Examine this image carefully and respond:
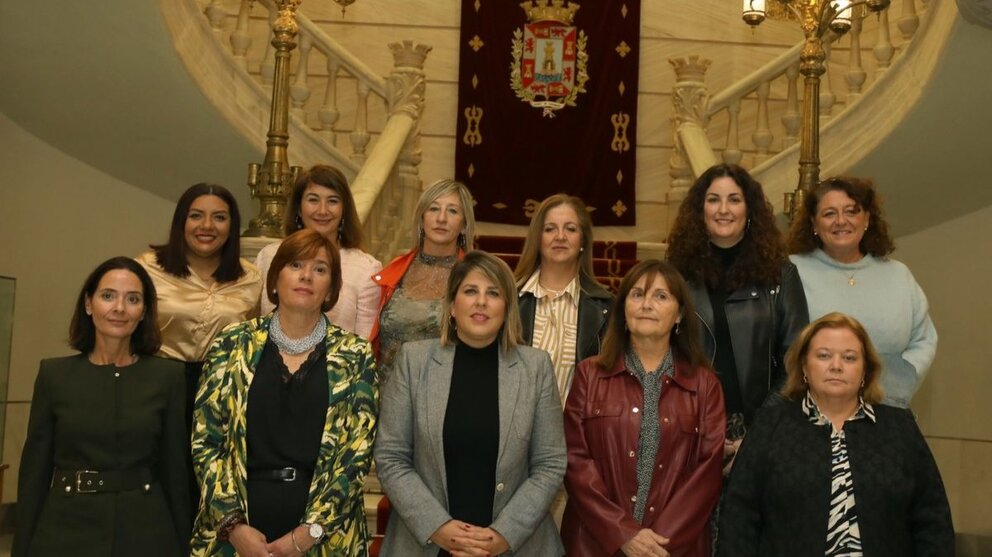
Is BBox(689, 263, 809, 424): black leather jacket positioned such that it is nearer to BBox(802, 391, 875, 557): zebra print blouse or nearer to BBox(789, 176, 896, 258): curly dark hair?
BBox(789, 176, 896, 258): curly dark hair

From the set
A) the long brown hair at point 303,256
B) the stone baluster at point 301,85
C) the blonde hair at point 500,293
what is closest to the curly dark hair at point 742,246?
the blonde hair at point 500,293

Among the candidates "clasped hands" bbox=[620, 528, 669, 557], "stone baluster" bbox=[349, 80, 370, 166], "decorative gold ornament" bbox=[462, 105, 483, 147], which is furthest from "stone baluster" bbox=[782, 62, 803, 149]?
"clasped hands" bbox=[620, 528, 669, 557]

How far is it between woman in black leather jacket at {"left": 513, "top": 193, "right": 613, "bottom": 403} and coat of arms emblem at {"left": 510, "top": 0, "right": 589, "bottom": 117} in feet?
22.4

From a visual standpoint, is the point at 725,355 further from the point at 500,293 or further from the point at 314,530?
the point at 314,530

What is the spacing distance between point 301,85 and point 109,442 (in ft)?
17.7

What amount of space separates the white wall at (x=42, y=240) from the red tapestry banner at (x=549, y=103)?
352cm

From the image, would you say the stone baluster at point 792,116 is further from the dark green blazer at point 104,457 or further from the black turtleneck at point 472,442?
the dark green blazer at point 104,457

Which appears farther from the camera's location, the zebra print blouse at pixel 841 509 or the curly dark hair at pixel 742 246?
the curly dark hair at pixel 742 246

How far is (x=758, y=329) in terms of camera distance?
421 cm

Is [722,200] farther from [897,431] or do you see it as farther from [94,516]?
[94,516]

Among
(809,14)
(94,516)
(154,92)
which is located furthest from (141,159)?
(94,516)

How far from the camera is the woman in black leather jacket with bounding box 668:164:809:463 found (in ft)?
13.8


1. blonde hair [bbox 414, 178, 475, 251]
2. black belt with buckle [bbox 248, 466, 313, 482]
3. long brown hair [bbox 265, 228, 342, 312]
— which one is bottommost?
black belt with buckle [bbox 248, 466, 313, 482]

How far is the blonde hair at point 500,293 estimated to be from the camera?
399 cm
